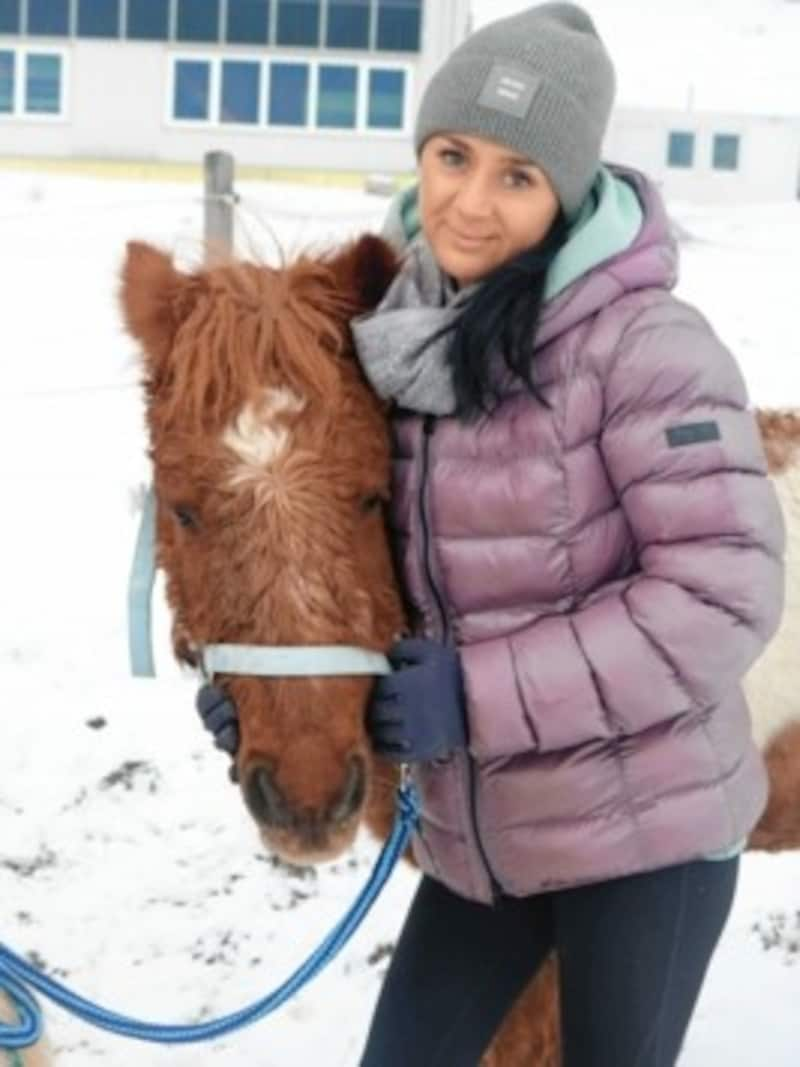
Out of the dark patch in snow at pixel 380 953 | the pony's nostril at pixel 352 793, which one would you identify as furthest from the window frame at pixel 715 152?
the pony's nostril at pixel 352 793

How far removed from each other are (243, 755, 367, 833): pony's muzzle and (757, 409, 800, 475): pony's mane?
5.91ft

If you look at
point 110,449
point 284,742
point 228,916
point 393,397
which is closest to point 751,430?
point 393,397

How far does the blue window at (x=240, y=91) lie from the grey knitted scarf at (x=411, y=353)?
99.5ft

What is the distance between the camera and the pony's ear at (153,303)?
2.04 m

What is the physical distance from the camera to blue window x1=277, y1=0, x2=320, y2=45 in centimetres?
3084

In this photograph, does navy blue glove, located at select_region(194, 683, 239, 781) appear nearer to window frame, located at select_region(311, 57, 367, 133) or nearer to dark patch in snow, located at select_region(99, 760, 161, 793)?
dark patch in snow, located at select_region(99, 760, 161, 793)

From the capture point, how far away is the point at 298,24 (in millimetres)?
30844

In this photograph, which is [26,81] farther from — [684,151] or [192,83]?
[684,151]

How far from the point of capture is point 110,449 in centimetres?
920

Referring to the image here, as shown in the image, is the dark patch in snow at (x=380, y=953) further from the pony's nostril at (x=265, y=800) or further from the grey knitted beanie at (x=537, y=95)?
the grey knitted beanie at (x=537, y=95)

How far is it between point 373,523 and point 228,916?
9.20ft

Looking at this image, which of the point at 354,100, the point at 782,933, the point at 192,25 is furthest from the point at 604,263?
the point at 192,25

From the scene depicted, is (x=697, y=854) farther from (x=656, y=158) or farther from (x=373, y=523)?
(x=656, y=158)

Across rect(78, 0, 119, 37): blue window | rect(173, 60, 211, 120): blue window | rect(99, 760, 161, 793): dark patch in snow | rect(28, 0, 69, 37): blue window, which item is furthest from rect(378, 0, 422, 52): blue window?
rect(99, 760, 161, 793): dark patch in snow
